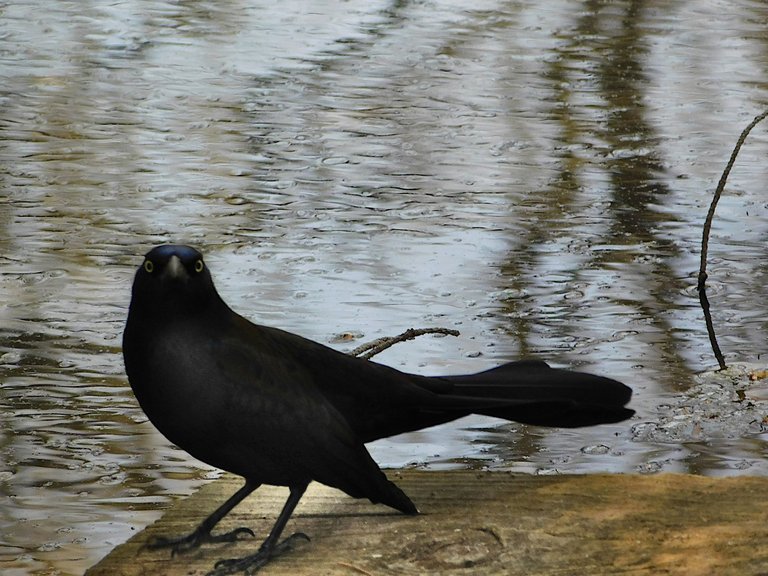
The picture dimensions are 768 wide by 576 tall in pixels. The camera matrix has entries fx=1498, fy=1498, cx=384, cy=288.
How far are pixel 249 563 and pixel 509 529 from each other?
0.41 metres

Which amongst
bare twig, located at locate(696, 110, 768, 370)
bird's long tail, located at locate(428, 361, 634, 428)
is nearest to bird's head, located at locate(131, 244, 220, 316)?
bird's long tail, located at locate(428, 361, 634, 428)

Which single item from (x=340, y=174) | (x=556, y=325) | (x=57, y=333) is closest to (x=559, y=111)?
(x=340, y=174)

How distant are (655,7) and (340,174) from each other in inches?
202

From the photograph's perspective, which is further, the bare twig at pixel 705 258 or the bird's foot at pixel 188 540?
the bare twig at pixel 705 258

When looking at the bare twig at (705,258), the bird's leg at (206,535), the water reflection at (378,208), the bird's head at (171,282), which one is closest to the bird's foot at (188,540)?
the bird's leg at (206,535)

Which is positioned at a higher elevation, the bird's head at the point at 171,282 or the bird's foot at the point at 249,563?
the bird's head at the point at 171,282

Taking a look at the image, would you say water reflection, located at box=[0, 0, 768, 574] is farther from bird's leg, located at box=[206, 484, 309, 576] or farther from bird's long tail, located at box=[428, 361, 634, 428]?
bird's long tail, located at box=[428, 361, 634, 428]

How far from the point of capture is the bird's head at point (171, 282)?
2137mm

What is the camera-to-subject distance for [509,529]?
2.33 metres

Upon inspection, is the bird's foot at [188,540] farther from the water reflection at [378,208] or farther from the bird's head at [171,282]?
the water reflection at [378,208]

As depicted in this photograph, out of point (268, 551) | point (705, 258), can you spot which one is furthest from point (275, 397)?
point (705, 258)

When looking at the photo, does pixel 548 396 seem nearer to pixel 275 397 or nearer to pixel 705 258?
pixel 275 397

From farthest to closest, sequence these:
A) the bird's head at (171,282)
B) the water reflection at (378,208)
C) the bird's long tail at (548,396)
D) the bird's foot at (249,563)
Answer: the water reflection at (378,208) < the bird's long tail at (548,396) < the bird's foot at (249,563) < the bird's head at (171,282)

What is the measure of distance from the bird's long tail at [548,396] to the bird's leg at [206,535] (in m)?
0.37
